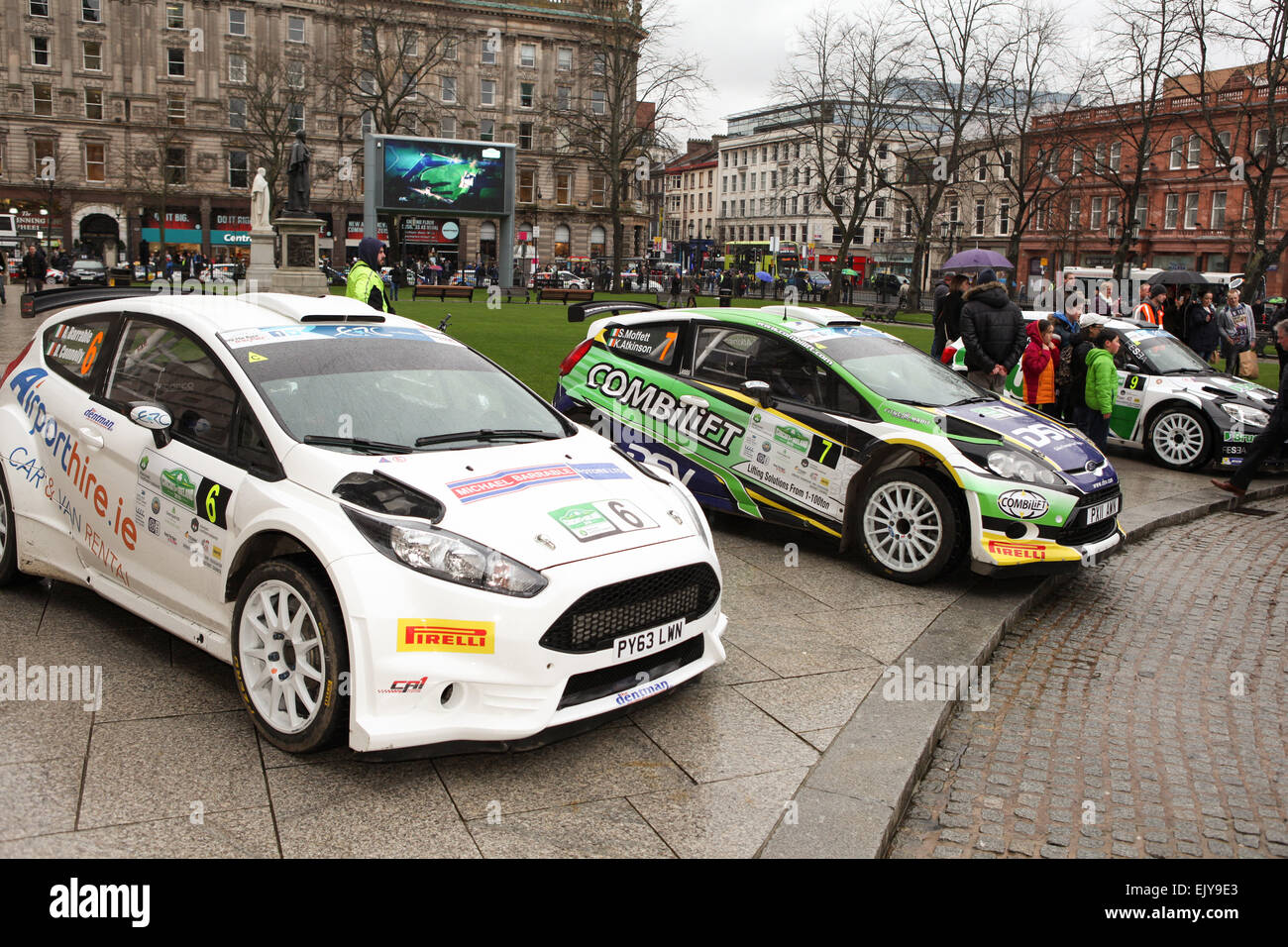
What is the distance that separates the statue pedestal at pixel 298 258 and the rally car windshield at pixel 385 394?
2740 centimetres

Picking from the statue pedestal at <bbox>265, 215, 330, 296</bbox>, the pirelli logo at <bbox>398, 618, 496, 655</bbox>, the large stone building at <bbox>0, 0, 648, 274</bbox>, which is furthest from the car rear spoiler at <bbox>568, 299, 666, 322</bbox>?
the large stone building at <bbox>0, 0, 648, 274</bbox>

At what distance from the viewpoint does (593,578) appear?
3.85m

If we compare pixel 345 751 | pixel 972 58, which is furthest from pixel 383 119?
pixel 345 751

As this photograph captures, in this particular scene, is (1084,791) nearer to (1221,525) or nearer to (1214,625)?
(1214,625)

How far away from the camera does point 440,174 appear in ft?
158

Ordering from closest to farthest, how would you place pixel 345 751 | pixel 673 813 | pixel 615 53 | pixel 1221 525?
pixel 673 813
pixel 345 751
pixel 1221 525
pixel 615 53

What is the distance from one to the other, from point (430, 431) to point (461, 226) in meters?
77.4

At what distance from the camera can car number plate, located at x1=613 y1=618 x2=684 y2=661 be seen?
13.1 ft

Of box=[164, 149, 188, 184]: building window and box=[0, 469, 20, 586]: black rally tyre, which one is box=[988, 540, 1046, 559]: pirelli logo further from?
box=[164, 149, 188, 184]: building window

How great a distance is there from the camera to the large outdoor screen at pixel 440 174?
47.3 m

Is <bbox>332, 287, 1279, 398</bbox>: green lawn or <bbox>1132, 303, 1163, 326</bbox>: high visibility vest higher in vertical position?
<bbox>1132, 303, 1163, 326</bbox>: high visibility vest

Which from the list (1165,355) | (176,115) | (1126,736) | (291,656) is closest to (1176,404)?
(1165,355)

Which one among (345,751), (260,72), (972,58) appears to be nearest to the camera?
(345,751)

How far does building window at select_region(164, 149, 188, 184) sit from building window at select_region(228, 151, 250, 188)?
2776mm
